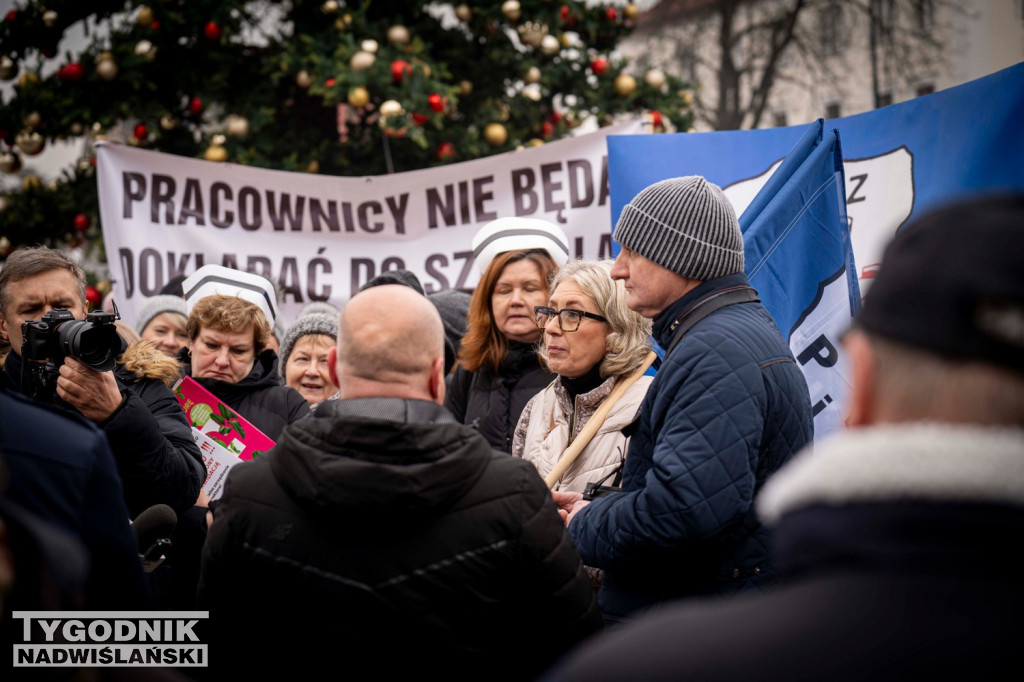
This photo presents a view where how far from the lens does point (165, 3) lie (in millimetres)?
7473

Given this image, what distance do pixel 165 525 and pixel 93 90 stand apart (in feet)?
19.5

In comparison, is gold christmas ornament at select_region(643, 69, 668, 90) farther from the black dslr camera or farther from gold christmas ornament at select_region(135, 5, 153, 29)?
the black dslr camera

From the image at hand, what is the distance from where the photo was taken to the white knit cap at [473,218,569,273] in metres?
4.35

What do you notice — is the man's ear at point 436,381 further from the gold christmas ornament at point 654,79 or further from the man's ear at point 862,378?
the gold christmas ornament at point 654,79

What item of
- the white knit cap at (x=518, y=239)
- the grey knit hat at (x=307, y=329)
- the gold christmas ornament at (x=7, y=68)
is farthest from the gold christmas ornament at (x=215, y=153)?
the white knit cap at (x=518, y=239)

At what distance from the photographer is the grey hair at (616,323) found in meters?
3.18

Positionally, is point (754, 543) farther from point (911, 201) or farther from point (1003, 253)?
point (911, 201)

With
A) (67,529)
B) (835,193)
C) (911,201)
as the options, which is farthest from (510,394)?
(67,529)

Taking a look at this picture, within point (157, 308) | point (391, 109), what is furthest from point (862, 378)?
point (391, 109)

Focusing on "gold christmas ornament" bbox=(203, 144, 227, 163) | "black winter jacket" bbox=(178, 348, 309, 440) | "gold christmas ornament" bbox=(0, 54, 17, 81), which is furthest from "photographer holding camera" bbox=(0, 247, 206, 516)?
"gold christmas ornament" bbox=(0, 54, 17, 81)

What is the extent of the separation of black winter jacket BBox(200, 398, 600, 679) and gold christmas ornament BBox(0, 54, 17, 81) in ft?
23.6

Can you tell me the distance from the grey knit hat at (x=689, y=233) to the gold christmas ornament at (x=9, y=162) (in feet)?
22.4

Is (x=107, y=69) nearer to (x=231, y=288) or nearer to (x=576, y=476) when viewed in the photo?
(x=231, y=288)

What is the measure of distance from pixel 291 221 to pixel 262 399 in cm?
269
